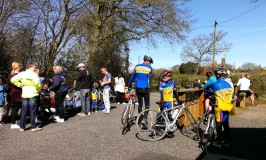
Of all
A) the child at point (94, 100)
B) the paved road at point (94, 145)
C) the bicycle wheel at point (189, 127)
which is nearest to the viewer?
the paved road at point (94, 145)

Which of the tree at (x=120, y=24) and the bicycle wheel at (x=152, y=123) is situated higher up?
the tree at (x=120, y=24)

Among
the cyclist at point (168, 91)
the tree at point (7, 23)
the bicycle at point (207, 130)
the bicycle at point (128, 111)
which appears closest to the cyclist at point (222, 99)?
the bicycle at point (207, 130)

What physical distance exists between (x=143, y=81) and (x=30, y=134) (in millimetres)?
3223

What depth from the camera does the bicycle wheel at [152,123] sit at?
6375 mm

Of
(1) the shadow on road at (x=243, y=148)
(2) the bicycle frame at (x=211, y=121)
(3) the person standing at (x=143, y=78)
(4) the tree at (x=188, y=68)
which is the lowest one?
A: (1) the shadow on road at (x=243, y=148)

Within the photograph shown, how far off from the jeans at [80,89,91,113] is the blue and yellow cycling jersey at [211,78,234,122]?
5.29 metres

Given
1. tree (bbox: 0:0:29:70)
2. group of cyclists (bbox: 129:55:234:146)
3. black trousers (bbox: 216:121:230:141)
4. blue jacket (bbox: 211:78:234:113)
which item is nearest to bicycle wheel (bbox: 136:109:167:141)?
group of cyclists (bbox: 129:55:234:146)

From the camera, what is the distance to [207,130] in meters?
5.84

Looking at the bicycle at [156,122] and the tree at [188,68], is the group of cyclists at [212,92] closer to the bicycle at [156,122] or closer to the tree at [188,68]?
the bicycle at [156,122]

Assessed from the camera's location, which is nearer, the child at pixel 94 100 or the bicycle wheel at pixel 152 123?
the bicycle wheel at pixel 152 123

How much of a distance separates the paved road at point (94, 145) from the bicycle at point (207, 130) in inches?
7.6

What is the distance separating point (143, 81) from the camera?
283 inches

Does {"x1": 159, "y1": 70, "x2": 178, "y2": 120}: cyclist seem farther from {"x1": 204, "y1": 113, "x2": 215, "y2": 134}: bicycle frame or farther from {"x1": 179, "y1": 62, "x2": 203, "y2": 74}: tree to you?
{"x1": 179, "y1": 62, "x2": 203, "y2": 74}: tree

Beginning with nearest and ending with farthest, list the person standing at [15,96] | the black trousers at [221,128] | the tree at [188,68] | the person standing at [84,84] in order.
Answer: the black trousers at [221,128]
the person standing at [15,96]
the person standing at [84,84]
the tree at [188,68]
